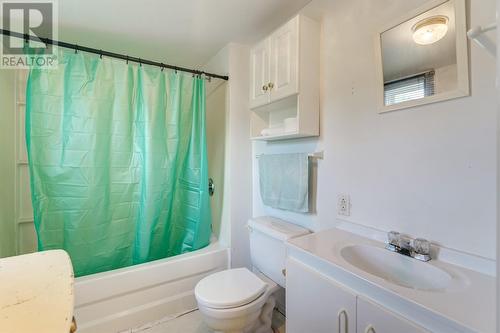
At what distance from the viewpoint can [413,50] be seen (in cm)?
103

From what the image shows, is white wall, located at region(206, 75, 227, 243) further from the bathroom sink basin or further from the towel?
the bathroom sink basin

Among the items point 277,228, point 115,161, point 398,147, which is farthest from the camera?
point 115,161

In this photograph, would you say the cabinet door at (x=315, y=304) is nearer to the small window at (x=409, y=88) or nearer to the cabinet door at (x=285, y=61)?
the small window at (x=409, y=88)

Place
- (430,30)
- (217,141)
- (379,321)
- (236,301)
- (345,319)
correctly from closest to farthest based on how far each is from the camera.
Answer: (379,321), (345,319), (430,30), (236,301), (217,141)

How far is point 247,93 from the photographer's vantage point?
2.06 m

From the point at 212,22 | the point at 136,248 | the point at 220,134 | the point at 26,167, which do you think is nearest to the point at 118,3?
the point at 212,22

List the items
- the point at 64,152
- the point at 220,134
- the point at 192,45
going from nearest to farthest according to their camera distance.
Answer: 1. the point at 64,152
2. the point at 192,45
3. the point at 220,134

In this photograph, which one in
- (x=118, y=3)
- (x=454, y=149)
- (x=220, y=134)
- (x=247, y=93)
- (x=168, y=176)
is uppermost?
(x=118, y=3)

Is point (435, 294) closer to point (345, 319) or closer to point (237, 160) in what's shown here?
point (345, 319)

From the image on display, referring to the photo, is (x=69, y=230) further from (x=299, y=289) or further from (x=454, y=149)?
(x=454, y=149)

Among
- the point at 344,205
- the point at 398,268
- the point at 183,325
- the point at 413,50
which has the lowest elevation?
the point at 183,325

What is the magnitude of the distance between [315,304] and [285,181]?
799 mm

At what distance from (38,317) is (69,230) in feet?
4.03


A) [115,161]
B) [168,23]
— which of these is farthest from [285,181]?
[168,23]
